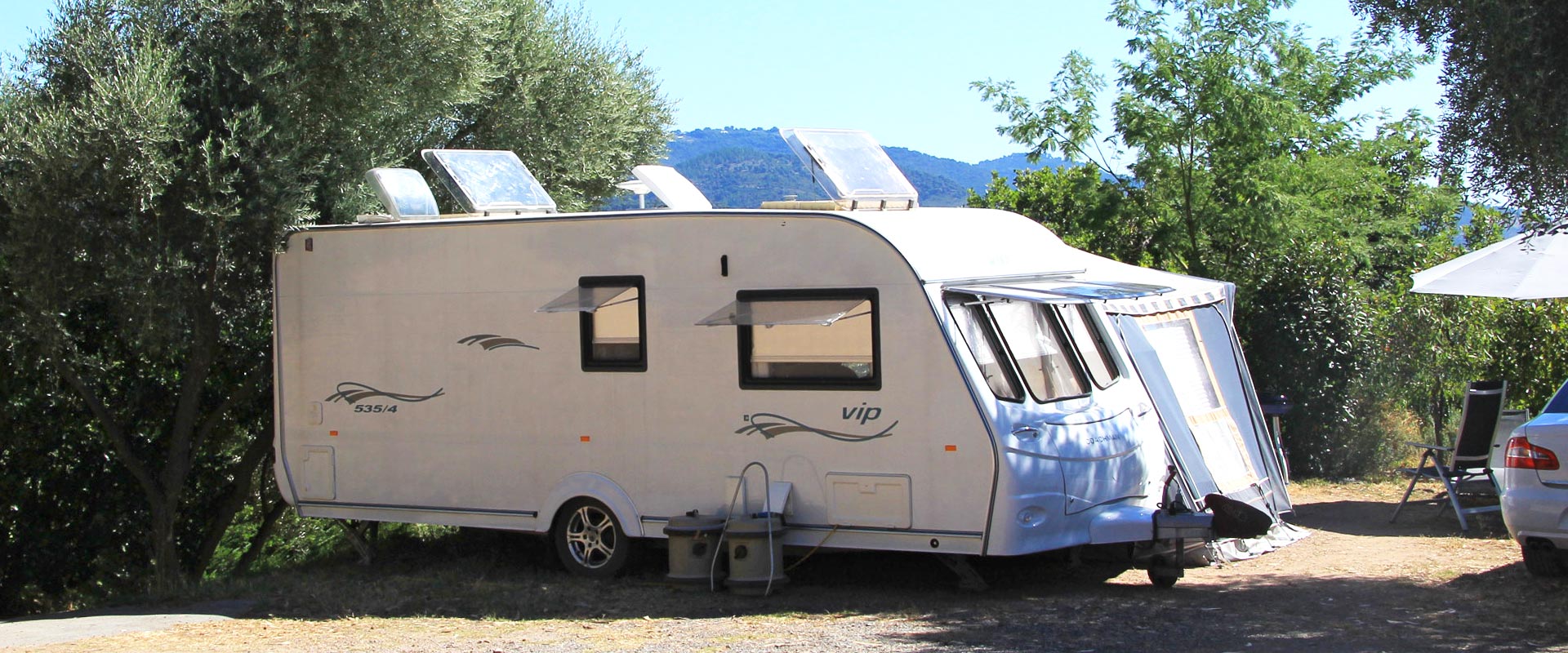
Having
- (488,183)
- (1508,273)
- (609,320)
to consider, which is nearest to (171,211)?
Answer: (488,183)

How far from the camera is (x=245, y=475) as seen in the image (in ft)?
38.0

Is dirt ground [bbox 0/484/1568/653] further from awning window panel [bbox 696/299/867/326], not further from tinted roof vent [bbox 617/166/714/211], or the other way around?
tinted roof vent [bbox 617/166/714/211]

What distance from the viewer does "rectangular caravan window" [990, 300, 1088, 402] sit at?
26.5ft

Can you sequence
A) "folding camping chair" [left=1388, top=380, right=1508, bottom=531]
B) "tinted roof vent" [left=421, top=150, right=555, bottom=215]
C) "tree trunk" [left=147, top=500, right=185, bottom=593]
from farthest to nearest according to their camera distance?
"tree trunk" [left=147, top=500, right=185, bottom=593], "folding camping chair" [left=1388, top=380, right=1508, bottom=531], "tinted roof vent" [left=421, top=150, right=555, bottom=215]

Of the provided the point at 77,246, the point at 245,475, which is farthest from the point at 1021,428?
the point at 245,475

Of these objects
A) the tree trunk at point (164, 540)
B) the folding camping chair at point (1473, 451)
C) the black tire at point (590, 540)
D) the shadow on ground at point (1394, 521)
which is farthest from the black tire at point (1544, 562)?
the tree trunk at point (164, 540)

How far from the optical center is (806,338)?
8.17m

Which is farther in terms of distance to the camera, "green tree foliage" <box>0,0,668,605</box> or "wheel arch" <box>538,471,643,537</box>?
"green tree foliage" <box>0,0,668,605</box>

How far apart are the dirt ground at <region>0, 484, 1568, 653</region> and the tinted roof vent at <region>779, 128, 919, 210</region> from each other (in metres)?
2.31

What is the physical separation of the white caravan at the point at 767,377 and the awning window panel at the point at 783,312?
0.06ft

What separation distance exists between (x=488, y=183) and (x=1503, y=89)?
6.31m

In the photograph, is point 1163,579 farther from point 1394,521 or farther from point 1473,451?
point 1473,451

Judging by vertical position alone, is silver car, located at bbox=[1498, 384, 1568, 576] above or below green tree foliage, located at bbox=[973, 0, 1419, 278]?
below

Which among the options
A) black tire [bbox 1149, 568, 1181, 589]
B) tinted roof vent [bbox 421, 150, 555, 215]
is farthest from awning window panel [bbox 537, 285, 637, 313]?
black tire [bbox 1149, 568, 1181, 589]
